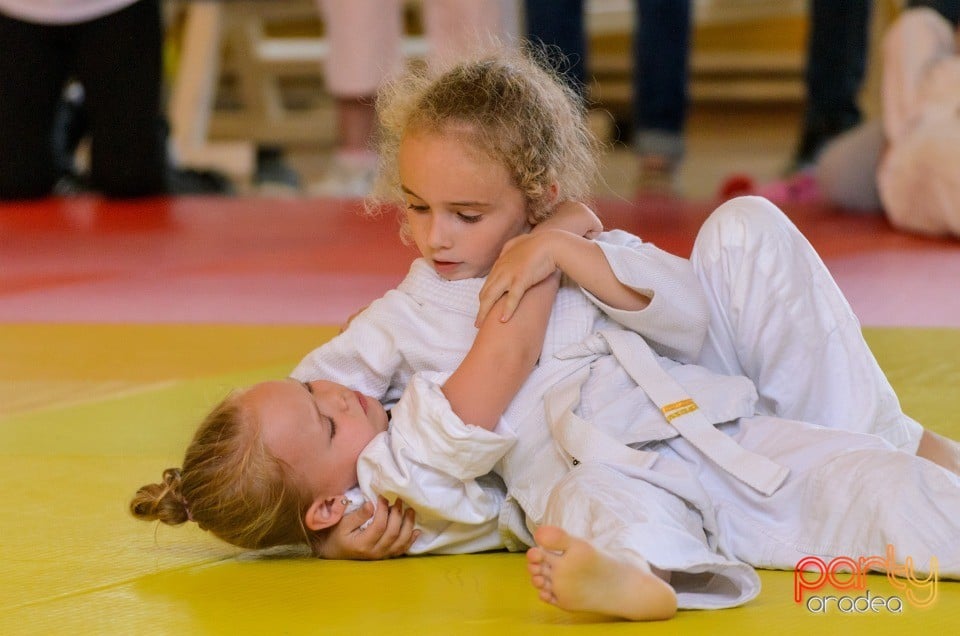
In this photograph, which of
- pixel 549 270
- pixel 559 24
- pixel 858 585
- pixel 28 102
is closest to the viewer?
pixel 858 585

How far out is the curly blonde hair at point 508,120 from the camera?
4.61ft

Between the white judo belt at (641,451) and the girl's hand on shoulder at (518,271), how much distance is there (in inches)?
4.1

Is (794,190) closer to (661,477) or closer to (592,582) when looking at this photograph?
(661,477)

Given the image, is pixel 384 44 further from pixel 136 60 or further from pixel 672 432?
pixel 672 432

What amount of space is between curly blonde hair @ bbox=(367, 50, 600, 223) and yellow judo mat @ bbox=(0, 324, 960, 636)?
43 cm

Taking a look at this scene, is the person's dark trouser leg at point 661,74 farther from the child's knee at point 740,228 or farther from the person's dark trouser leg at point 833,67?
the child's knee at point 740,228

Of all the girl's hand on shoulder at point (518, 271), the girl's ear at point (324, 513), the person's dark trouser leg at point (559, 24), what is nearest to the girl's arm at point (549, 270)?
the girl's hand on shoulder at point (518, 271)

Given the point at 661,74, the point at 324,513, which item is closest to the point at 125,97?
the point at 661,74

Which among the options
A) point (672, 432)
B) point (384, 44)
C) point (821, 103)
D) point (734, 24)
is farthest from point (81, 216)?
point (734, 24)

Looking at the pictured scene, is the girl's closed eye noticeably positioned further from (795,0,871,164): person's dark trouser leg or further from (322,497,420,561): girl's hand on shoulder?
(795,0,871,164): person's dark trouser leg

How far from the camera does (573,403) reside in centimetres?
134

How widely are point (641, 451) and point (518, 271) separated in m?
0.23

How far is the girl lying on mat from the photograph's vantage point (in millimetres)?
1226

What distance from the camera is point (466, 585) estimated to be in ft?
3.96
